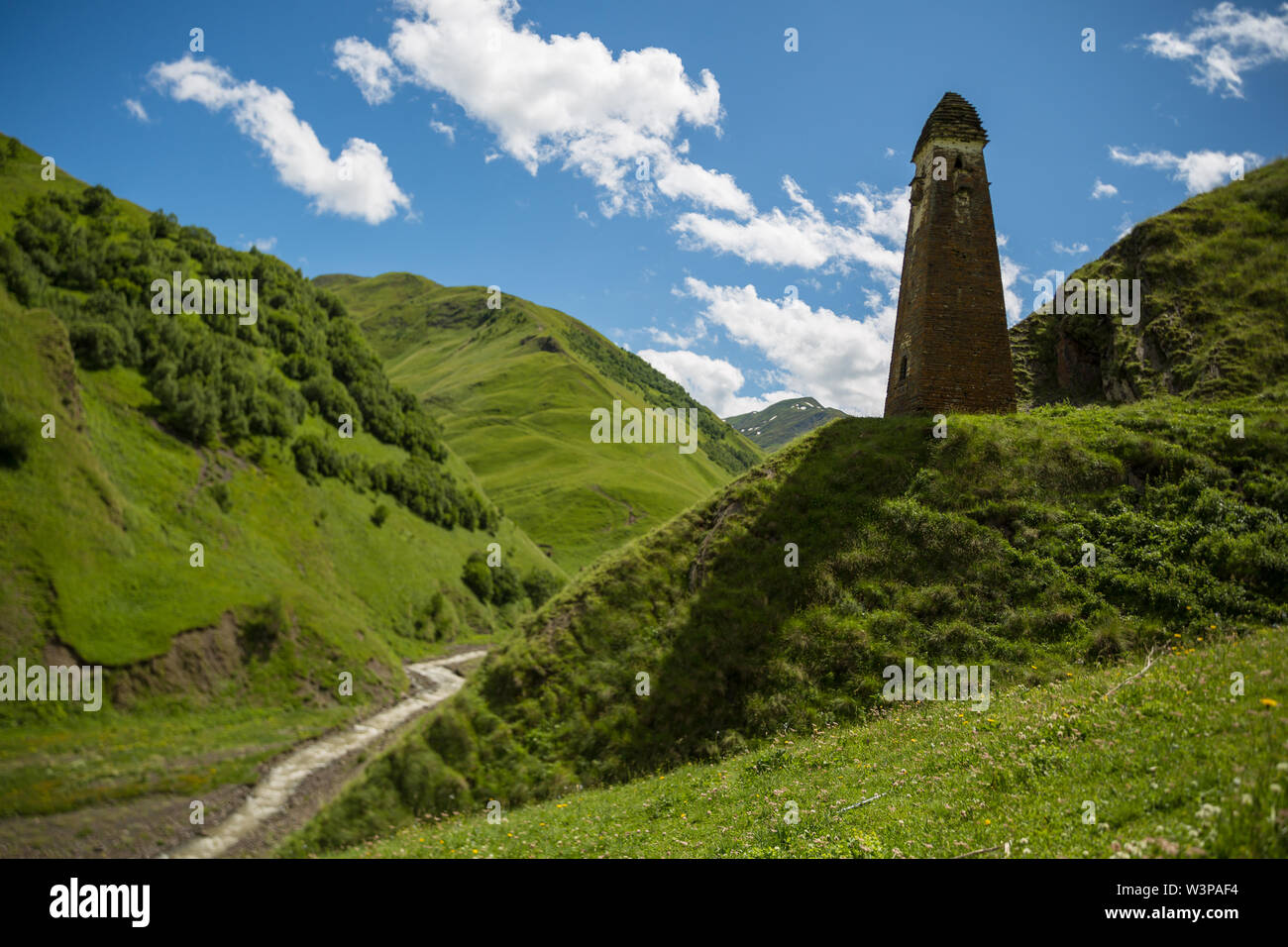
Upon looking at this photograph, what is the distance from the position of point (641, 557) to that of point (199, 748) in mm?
30624

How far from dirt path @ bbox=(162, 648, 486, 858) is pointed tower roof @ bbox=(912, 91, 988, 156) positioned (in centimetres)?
3172

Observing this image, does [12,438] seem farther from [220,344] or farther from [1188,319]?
[1188,319]

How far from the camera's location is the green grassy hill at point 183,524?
113 ft

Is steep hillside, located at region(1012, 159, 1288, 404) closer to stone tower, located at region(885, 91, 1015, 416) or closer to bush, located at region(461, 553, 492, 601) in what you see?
stone tower, located at region(885, 91, 1015, 416)

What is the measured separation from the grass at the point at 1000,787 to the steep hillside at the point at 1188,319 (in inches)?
702

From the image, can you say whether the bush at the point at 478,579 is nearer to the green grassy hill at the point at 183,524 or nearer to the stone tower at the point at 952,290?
the green grassy hill at the point at 183,524

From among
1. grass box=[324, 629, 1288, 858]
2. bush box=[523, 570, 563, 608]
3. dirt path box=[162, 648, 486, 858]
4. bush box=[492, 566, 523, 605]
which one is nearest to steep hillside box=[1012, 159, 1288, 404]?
grass box=[324, 629, 1288, 858]

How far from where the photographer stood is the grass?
6.42 meters

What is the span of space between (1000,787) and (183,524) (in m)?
57.9

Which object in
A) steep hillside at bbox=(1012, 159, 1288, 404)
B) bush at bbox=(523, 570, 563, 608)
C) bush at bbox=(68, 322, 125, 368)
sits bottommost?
bush at bbox=(523, 570, 563, 608)

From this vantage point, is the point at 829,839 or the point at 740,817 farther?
the point at 740,817
